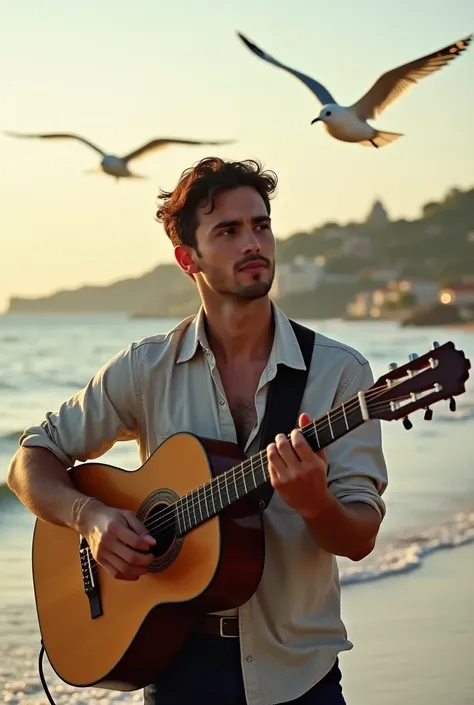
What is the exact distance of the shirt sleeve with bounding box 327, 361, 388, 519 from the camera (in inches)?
97.3

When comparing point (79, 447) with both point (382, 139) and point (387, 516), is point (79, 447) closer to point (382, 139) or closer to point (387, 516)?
point (382, 139)

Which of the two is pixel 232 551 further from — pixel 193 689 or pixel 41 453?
pixel 41 453

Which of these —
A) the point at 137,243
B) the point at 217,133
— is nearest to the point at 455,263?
the point at 217,133

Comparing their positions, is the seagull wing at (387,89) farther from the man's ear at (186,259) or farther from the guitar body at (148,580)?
the guitar body at (148,580)

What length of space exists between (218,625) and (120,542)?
29cm

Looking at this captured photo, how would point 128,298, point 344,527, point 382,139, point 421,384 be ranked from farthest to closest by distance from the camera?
point 128,298
point 382,139
point 344,527
point 421,384

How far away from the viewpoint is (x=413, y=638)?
4680mm

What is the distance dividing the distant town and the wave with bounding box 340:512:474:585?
46491mm

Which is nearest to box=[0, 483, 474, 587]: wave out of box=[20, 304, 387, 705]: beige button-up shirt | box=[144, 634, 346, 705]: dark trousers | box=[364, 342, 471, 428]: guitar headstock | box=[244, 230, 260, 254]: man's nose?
box=[20, 304, 387, 705]: beige button-up shirt

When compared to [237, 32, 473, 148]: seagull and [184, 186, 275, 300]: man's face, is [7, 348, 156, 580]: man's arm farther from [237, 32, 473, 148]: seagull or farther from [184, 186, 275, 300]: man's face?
[237, 32, 473, 148]: seagull

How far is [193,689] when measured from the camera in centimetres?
254

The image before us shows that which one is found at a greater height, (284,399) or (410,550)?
(284,399)

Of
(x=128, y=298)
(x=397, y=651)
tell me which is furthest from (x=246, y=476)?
(x=128, y=298)

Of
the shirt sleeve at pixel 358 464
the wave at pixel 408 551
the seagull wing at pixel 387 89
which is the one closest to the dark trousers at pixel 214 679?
the shirt sleeve at pixel 358 464
